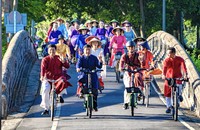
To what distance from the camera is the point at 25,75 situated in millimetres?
26516

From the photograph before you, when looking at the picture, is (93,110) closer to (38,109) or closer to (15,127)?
(38,109)

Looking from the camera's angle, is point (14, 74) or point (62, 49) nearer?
point (14, 74)

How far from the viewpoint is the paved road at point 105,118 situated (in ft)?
54.1

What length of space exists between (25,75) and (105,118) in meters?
9.11

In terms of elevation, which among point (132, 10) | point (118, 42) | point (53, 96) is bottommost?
point (53, 96)

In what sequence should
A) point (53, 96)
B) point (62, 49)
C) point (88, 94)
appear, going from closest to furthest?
point (53, 96)
point (88, 94)
point (62, 49)

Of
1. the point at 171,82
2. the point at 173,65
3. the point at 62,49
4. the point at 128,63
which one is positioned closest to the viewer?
the point at 171,82

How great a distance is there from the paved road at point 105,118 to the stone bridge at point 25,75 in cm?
59

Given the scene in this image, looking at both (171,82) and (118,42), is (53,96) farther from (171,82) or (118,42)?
(118,42)

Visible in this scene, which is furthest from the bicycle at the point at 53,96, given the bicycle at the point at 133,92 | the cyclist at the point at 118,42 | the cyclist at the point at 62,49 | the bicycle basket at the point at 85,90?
the cyclist at the point at 118,42

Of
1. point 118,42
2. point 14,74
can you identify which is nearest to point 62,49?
point 118,42

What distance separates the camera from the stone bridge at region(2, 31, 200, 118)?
1898cm

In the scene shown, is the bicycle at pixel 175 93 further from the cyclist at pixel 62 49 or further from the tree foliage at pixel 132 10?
the tree foliage at pixel 132 10

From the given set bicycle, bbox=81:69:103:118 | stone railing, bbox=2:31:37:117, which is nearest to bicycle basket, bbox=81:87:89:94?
bicycle, bbox=81:69:103:118
